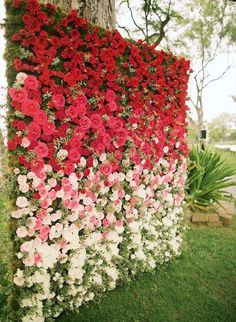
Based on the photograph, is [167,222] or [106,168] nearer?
[106,168]

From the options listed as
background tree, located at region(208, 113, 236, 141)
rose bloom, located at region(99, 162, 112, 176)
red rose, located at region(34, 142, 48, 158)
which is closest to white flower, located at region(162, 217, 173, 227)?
rose bloom, located at region(99, 162, 112, 176)

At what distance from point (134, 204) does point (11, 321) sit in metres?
1.74

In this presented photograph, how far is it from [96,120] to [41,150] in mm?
683

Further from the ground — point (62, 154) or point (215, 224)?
point (62, 154)

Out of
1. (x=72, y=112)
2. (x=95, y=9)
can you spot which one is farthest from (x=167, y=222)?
(x=95, y=9)

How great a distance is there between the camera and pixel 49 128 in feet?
9.37

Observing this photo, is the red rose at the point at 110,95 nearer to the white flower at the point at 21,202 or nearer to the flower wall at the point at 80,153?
the flower wall at the point at 80,153

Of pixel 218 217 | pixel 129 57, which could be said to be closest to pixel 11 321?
pixel 129 57

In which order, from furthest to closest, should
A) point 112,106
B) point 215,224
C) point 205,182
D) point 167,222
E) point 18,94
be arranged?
point 205,182, point 215,224, point 167,222, point 112,106, point 18,94

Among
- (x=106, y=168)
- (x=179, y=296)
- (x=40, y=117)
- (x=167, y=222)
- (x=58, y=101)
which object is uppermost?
(x=58, y=101)

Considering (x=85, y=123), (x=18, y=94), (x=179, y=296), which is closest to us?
(x=18, y=94)

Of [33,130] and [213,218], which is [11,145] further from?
[213,218]

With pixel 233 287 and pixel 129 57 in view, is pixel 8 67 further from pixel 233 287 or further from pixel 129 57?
pixel 233 287

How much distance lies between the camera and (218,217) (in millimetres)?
6516
